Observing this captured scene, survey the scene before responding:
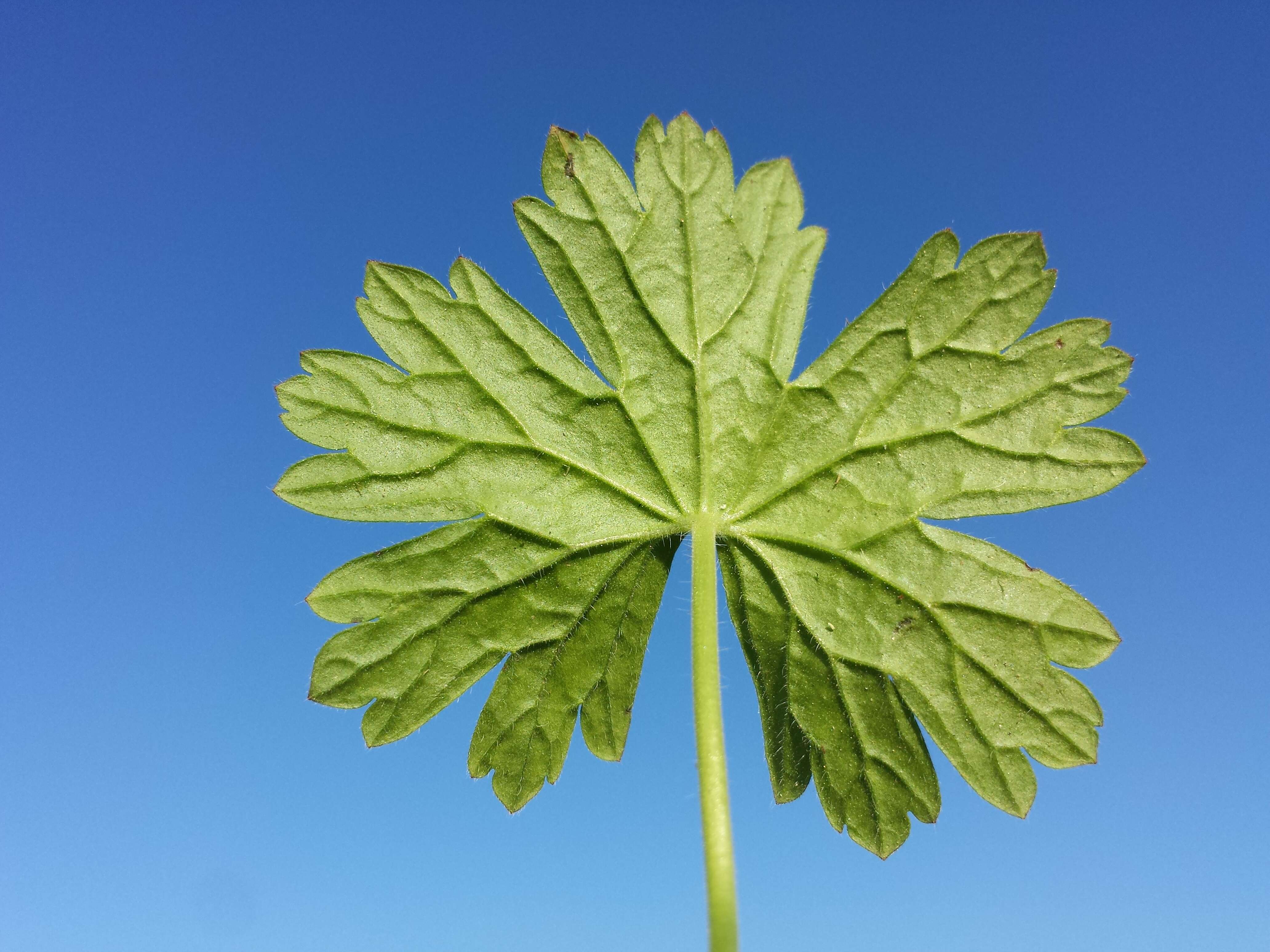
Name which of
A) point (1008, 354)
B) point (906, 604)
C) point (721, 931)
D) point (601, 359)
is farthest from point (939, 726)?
point (601, 359)

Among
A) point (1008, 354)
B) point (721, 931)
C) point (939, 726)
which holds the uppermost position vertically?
point (1008, 354)

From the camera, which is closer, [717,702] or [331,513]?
[717,702]

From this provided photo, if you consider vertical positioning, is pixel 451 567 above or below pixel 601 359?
below

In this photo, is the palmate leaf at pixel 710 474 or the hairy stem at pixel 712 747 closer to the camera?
the hairy stem at pixel 712 747

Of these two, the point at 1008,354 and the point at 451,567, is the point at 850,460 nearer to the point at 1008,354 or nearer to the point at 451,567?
the point at 1008,354

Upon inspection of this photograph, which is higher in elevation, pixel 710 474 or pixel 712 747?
pixel 710 474
